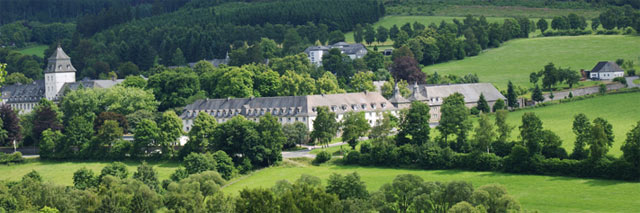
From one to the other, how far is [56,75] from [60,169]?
164 ft

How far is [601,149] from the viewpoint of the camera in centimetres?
8031

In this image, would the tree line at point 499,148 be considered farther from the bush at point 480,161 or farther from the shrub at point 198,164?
the shrub at point 198,164

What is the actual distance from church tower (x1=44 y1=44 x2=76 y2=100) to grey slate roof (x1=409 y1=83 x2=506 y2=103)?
5481 centimetres

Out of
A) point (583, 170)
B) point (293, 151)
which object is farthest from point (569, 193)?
point (293, 151)

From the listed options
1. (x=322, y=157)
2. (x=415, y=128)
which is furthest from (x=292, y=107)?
(x=415, y=128)

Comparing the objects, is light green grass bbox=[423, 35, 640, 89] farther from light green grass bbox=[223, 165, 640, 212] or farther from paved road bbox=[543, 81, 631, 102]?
light green grass bbox=[223, 165, 640, 212]

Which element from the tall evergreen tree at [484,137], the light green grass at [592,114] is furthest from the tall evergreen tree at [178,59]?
the tall evergreen tree at [484,137]

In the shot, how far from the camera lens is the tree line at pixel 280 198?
63.0 m

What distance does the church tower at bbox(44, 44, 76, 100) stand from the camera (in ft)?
478

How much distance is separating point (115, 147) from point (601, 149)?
49.7 meters

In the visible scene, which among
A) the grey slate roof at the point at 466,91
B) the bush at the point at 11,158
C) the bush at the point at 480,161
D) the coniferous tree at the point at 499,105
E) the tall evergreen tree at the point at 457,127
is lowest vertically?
the bush at the point at 480,161

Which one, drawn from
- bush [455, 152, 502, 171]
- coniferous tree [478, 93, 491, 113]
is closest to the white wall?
coniferous tree [478, 93, 491, 113]

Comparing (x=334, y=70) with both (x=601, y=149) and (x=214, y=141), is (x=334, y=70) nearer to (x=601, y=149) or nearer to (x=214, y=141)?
(x=214, y=141)

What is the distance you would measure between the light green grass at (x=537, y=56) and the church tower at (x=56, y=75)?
55.3 m
